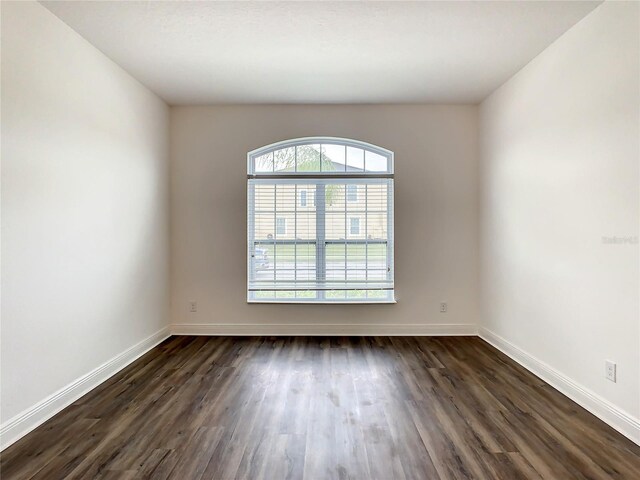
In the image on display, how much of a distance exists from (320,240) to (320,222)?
0.71 feet

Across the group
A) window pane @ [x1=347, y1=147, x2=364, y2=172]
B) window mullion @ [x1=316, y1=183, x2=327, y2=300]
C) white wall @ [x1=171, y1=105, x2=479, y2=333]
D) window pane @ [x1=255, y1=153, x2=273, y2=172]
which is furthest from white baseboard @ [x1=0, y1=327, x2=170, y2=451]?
window pane @ [x1=347, y1=147, x2=364, y2=172]

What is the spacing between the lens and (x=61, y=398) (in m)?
2.42

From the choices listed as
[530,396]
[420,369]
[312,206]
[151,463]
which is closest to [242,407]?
[151,463]

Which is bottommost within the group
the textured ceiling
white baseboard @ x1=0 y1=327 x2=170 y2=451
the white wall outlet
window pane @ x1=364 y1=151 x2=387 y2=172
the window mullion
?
white baseboard @ x1=0 y1=327 x2=170 y2=451

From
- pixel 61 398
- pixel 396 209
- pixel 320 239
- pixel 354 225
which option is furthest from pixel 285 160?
pixel 61 398

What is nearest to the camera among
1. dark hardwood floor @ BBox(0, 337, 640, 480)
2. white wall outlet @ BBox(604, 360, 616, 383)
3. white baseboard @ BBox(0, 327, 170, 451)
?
dark hardwood floor @ BBox(0, 337, 640, 480)

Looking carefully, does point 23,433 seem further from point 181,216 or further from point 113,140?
point 181,216

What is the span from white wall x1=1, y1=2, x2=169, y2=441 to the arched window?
126 cm

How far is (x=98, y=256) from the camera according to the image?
285 centimetres

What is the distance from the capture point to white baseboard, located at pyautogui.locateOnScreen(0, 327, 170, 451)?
204 cm

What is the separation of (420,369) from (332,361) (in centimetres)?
80

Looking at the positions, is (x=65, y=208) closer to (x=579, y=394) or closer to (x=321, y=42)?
(x=321, y=42)

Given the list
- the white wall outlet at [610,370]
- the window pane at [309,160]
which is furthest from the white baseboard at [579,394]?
the window pane at [309,160]

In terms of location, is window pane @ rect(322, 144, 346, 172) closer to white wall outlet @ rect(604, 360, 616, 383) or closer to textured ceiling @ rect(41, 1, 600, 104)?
textured ceiling @ rect(41, 1, 600, 104)
